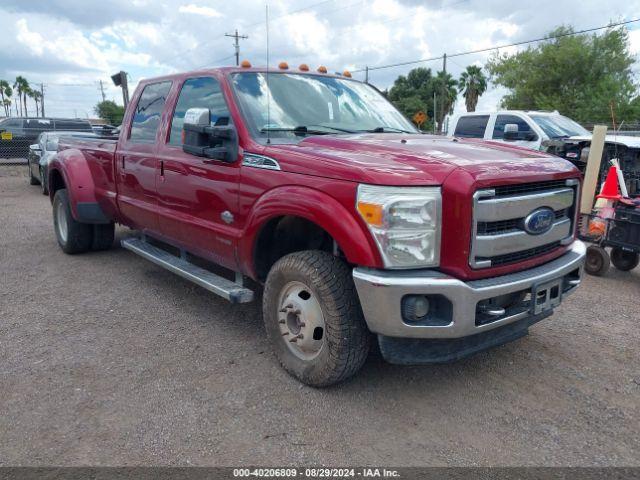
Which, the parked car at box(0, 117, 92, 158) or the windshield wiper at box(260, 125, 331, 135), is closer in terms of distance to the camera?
the windshield wiper at box(260, 125, 331, 135)

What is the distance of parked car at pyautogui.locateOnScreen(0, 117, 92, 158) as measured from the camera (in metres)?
18.7

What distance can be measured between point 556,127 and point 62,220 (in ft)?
31.7

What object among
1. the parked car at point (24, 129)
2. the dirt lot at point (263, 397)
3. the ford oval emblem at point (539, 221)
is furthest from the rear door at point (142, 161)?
the parked car at point (24, 129)

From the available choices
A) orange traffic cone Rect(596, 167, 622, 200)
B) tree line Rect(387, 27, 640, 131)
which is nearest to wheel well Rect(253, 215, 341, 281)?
orange traffic cone Rect(596, 167, 622, 200)

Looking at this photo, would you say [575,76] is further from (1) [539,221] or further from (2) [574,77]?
(1) [539,221]

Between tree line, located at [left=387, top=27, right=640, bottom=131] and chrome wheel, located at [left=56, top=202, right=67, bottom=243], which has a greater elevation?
tree line, located at [left=387, top=27, right=640, bottom=131]

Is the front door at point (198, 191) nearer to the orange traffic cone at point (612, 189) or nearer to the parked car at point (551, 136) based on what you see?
the orange traffic cone at point (612, 189)

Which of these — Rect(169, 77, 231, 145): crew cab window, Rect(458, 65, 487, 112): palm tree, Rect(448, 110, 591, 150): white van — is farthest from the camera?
Rect(458, 65, 487, 112): palm tree

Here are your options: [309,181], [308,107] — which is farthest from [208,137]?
[309,181]

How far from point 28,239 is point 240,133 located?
17.9 feet

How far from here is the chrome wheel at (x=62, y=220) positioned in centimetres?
643

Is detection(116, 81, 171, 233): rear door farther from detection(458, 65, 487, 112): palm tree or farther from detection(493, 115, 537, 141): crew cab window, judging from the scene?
detection(458, 65, 487, 112): palm tree

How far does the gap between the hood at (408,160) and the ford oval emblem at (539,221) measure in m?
0.20

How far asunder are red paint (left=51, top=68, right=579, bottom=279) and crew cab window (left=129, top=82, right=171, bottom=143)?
99mm
